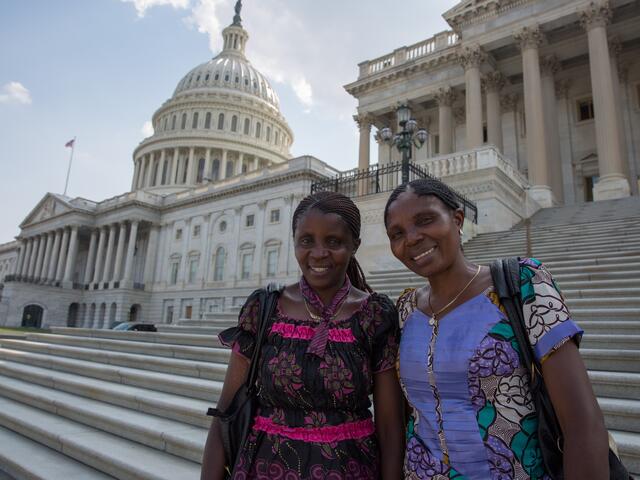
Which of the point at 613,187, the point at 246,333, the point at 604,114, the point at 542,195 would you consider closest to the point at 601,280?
the point at 246,333

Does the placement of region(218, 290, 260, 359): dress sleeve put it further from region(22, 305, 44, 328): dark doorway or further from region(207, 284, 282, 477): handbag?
region(22, 305, 44, 328): dark doorway

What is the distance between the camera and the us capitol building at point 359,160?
19.6 m

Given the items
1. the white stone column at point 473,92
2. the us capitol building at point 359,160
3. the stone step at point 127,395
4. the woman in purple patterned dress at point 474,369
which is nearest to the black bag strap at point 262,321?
the woman in purple patterned dress at point 474,369

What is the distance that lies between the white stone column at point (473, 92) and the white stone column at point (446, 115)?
3.38 meters

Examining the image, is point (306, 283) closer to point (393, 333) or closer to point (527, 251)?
point (393, 333)

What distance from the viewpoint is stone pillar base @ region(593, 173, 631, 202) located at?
1862 cm

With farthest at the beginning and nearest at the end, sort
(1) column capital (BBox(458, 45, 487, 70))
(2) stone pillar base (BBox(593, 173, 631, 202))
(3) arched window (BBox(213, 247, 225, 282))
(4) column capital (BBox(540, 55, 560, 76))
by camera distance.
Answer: (3) arched window (BBox(213, 247, 225, 282)) < (4) column capital (BBox(540, 55, 560, 76)) < (1) column capital (BBox(458, 45, 487, 70)) < (2) stone pillar base (BBox(593, 173, 631, 202))

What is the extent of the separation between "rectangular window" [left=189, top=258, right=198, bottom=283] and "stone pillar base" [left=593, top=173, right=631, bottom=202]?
41.2 metres

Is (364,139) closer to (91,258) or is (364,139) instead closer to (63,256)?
(91,258)

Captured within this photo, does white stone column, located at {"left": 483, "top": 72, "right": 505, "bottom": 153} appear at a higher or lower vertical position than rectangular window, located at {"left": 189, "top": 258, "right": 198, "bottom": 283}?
higher

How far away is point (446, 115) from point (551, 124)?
686cm

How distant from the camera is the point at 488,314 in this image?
1.72m

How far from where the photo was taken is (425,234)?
192cm

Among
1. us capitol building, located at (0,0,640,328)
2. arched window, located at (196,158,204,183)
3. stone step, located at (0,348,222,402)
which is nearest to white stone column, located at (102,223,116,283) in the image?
us capitol building, located at (0,0,640,328)
